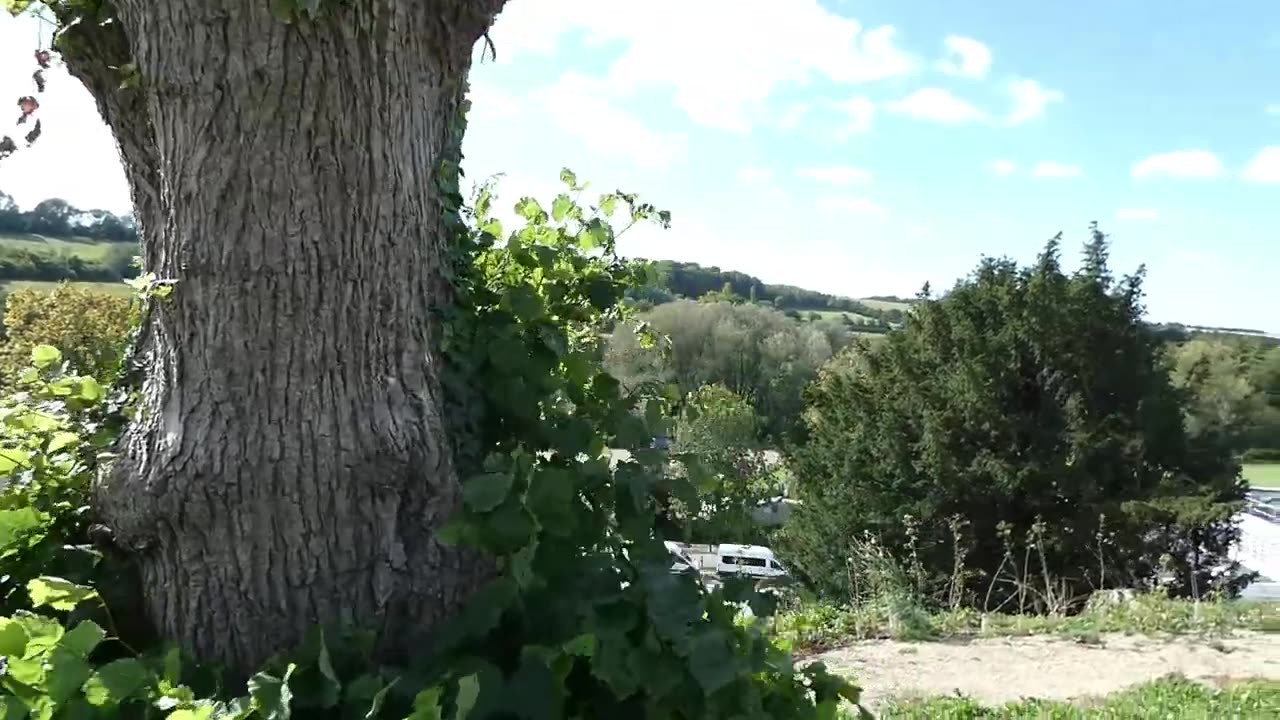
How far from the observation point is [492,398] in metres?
2.30

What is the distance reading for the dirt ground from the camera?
5.54 meters

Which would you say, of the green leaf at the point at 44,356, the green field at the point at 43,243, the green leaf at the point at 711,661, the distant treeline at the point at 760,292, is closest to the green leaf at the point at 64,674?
the green leaf at the point at 44,356

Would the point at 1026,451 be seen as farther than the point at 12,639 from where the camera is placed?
Yes

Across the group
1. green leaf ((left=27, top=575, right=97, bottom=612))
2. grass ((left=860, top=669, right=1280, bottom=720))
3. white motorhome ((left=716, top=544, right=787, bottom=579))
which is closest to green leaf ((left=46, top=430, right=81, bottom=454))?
green leaf ((left=27, top=575, right=97, bottom=612))

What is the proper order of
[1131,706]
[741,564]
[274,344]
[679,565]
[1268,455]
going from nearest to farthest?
[274,344]
[679,565]
[741,564]
[1131,706]
[1268,455]

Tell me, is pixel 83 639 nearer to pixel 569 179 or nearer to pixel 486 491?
pixel 486 491

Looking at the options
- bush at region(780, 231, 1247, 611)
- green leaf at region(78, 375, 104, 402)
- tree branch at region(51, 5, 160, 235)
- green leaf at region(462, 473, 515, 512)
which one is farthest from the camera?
bush at region(780, 231, 1247, 611)

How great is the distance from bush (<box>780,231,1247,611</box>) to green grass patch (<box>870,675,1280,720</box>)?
28.4 ft

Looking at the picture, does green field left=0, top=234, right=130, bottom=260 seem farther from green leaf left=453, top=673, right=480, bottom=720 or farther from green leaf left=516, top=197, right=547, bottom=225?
green leaf left=453, top=673, right=480, bottom=720

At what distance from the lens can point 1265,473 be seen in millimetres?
49688

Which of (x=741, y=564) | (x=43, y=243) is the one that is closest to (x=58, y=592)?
(x=741, y=564)

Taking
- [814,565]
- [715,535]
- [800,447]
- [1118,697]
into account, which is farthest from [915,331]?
[715,535]

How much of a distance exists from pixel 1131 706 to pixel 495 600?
4191mm

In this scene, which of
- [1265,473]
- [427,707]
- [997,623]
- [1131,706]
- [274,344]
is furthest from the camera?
[1265,473]
